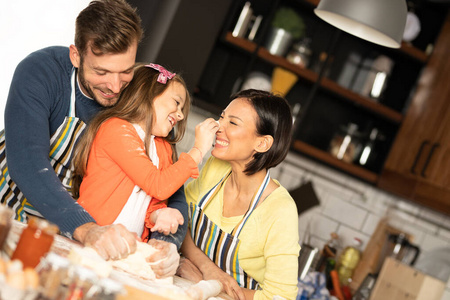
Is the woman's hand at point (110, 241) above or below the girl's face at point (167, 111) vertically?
below

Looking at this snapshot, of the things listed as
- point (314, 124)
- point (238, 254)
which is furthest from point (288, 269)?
point (314, 124)

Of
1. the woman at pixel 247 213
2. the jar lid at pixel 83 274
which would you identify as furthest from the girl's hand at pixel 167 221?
the jar lid at pixel 83 274

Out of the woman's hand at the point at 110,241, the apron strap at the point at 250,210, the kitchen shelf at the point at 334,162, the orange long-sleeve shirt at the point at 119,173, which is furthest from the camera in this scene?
the kitchen shelf at the point at 334,162

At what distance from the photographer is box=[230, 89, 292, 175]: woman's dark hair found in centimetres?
197

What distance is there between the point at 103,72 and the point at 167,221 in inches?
19.2

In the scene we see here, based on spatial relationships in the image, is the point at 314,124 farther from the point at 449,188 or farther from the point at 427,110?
the point at 449,188

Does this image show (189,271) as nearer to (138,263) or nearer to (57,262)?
(138,263)

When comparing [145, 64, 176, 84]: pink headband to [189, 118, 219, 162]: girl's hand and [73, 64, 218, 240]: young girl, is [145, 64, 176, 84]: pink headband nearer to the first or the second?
[73, 64, 218, 240]: young girl

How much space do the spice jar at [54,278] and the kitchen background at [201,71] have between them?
5.75 feet

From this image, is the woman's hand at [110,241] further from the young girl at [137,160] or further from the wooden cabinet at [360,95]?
the wooden cabinet at [360,95]

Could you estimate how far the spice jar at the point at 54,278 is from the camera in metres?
0.86

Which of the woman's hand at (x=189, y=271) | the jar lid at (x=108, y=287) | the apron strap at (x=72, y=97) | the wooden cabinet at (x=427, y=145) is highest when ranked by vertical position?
the wooden cabinet at (x=427, y=145)

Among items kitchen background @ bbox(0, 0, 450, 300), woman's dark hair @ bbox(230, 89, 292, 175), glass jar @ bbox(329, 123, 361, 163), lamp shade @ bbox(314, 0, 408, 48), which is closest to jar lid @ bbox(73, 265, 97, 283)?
woman's dark hair @ bbox(230, 89, 292, 175)

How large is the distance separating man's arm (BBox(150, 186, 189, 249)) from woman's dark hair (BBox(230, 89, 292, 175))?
30cm
